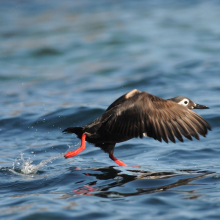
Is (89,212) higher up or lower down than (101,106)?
lower down

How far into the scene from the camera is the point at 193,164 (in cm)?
658

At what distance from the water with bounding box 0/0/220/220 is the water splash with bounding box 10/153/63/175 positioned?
2cm

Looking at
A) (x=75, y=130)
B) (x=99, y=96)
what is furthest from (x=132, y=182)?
(x=99, y=96)

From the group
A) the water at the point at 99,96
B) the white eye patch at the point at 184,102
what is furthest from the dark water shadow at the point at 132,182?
the white eye patch at the point at 184,102

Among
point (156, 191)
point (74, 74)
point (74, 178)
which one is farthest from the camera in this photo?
point (74, 74)

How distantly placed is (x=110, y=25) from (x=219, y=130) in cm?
1242

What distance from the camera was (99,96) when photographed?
11.5 meters

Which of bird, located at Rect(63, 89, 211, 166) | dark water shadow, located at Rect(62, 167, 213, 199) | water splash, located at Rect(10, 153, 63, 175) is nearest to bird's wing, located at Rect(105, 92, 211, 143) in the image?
bird, located at Rect(63, 89, 211, 166)

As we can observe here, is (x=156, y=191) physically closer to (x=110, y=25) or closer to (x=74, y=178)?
(x=74, y=178)

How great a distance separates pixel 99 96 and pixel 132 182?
6046 mm

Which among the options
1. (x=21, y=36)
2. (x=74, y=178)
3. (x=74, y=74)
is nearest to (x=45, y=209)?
(x=74, y=178)

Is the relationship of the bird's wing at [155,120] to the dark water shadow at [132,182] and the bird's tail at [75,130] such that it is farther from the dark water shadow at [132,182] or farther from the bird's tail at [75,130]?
the bird's tail at [75,130]

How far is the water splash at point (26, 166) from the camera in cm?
649

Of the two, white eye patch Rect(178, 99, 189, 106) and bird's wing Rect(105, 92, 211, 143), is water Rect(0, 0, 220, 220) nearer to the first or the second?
bird's wing Rect(105, 92, 211, 143)
